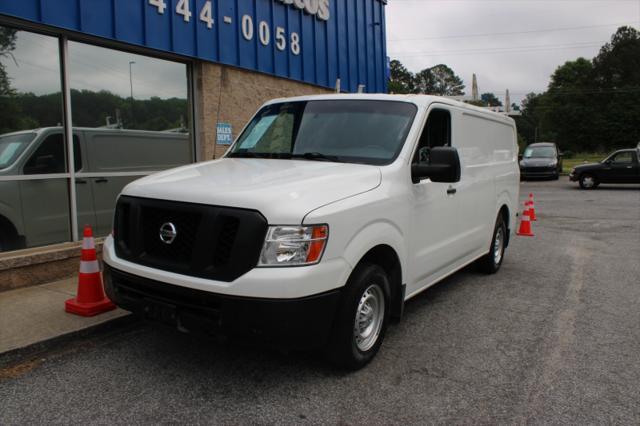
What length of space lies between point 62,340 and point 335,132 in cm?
281

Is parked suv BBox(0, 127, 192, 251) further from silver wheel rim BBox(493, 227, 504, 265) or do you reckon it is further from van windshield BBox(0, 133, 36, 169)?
silver wheel rim BBox(493, 227, 504, 265)

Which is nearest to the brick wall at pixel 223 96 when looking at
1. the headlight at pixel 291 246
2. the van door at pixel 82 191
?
the van door at pixel 82 191

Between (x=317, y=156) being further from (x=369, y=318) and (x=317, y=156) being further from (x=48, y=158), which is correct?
(x=48, y=158)

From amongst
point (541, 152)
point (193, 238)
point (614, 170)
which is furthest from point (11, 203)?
point (541, 152)

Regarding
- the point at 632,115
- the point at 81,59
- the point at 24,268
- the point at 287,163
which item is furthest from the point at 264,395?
the point at 632,115

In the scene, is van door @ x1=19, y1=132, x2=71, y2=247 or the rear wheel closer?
the rear wheel

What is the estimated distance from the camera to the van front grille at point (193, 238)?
321 cm

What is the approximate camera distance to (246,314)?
10.4ft

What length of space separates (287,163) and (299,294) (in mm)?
1448

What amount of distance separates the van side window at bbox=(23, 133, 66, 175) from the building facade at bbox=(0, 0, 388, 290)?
0.01 m

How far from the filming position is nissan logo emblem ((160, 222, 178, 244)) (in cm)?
348

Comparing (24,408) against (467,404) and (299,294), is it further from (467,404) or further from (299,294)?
(467,404)

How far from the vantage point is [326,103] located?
4938 mm

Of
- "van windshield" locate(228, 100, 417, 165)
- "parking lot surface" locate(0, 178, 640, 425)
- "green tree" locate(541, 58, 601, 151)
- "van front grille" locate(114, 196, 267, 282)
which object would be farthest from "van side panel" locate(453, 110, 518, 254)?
"green tree" locate(541, 58, 601, 151)
